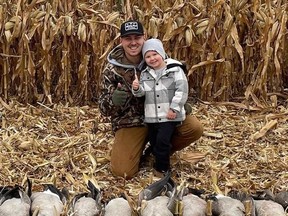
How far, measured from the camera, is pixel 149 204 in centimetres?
394

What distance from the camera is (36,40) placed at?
20.8 feet

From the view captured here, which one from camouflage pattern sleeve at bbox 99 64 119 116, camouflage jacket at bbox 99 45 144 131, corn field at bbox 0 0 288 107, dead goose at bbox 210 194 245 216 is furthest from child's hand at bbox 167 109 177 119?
corn field at bbox 0 0 288 107

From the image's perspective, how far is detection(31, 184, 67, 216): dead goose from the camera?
153 inches

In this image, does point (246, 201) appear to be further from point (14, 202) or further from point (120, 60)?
point (120, 60)

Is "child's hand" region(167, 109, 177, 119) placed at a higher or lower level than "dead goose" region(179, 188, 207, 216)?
higher

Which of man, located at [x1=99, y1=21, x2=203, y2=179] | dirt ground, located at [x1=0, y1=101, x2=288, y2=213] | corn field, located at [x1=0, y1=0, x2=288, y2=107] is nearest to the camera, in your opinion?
man, located at [x1=99, y1=21, x2=203, y2=179]

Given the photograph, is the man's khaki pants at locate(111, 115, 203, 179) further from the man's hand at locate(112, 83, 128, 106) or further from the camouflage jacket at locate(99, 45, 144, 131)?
the man's hand at locate(112, 83, 128, 106)

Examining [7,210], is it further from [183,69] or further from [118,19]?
[118,19]

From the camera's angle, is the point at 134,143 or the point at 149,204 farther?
the point at 134,143

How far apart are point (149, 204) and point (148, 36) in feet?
8.41

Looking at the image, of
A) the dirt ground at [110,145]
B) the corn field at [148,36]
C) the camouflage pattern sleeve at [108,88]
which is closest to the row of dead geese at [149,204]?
the dirt ground at [110,145]

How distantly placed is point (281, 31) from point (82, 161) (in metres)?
2.35

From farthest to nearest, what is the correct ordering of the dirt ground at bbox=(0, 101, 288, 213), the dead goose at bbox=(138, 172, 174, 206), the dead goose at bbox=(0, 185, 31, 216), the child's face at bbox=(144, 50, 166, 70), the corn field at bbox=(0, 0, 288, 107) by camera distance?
the corn field at bbox=(0, 0, 288, 107) < the dirt ground at bbox=(0, 101, 288, 213) < the child's face at bbox=(144, 50, 166, 70) < the dead goose at bbox=(138, 172, 174, 206) < the dead goose at bbox=(0, 185, 31, 216)

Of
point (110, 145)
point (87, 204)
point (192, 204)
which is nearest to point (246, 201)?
point (192, 204)
